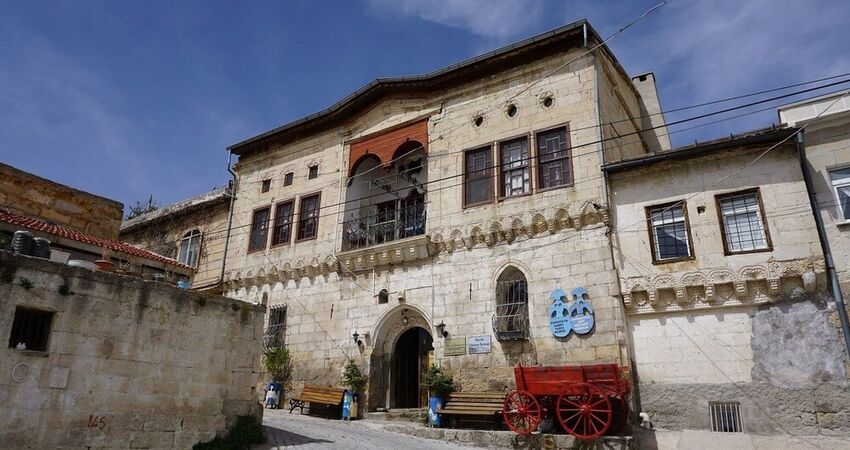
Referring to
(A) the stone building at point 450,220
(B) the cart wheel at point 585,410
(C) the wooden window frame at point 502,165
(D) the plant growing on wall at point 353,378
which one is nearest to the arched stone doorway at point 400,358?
(A) the stone building at point 450,220

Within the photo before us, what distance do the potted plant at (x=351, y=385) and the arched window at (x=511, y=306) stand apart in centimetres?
446

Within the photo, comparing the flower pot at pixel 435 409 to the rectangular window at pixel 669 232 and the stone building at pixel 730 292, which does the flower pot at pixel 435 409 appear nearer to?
the stone building at pixel 730 292

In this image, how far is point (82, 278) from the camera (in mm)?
9133

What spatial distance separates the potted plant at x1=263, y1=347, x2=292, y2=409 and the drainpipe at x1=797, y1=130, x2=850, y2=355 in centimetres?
1451

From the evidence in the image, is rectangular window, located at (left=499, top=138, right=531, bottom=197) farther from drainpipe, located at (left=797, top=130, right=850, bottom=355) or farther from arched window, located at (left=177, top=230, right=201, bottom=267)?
arched window, located at (left=177, top=230, right=201, bottom=267)

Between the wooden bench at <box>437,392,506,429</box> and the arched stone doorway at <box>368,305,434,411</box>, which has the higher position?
the arched stone doorway at <box>368,305,434,411</box>

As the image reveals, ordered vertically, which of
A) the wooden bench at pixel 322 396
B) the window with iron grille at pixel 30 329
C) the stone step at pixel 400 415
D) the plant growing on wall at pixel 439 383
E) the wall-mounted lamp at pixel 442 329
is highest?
the wall-mounted lamp at pixel 442 329

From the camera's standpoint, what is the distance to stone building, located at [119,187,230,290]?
73.6 ft

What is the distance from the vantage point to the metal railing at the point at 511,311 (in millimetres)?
14414

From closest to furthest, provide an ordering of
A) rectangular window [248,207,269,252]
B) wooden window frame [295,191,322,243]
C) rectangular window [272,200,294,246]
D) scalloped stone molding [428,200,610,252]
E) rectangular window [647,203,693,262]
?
1. rectangular window [647,203,693,262]
2. scalloped stone molding [428,200,610,252]
3. wooden window frame [295,191,322,243]
4. rectangular window [272,200,294,246]
5. rectangular window [248,207,269,252]

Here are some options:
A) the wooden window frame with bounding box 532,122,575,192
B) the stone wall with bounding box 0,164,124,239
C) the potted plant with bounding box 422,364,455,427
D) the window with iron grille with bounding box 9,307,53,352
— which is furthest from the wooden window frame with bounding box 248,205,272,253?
the window with iron grille with bounding box 9,307,53,352

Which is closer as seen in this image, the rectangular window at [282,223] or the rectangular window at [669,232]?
the rectangular window at [669,232]

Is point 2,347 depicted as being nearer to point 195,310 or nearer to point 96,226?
point 195,310

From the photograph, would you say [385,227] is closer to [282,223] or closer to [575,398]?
[282,223]
